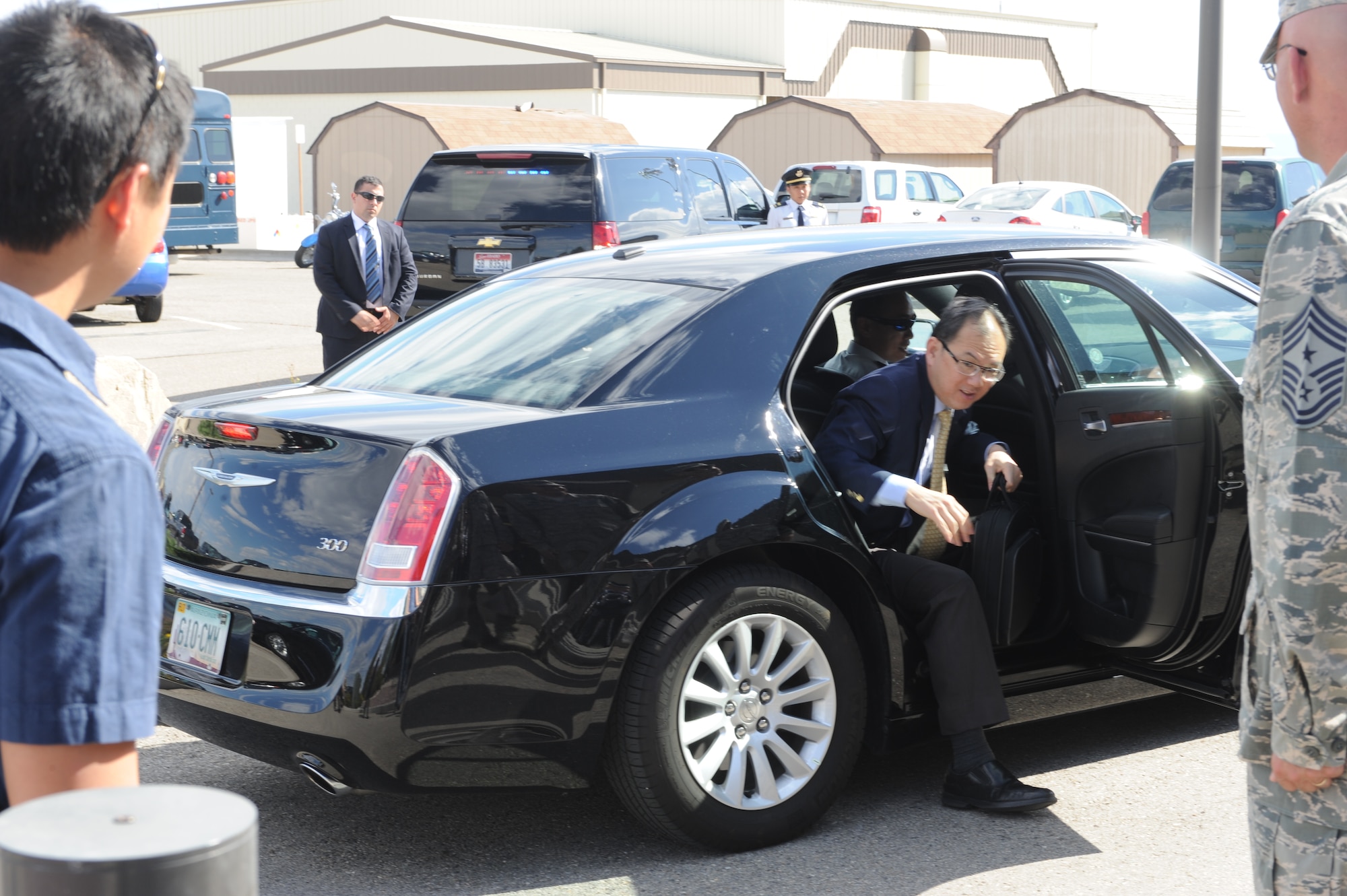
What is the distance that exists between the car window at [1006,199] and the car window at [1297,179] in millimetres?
5207

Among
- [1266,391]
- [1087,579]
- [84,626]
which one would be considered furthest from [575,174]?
[84,626]

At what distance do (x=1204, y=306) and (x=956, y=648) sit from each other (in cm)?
152

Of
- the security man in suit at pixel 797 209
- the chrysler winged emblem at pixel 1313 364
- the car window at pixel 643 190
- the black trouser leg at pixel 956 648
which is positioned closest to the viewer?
the chrysler winged emblem at pixel 1313 364

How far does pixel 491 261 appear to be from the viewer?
1186 centimetres

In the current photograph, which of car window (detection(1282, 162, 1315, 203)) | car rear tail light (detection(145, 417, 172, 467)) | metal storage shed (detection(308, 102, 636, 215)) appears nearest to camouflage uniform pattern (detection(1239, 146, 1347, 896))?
car rear tail light (detection(145, 417, 172, 467))

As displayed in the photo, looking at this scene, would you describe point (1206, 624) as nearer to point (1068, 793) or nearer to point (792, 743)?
point (1068, 793)

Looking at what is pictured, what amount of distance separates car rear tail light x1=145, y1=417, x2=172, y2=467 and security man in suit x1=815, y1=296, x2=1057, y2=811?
1862 mm

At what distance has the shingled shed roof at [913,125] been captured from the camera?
139 ft

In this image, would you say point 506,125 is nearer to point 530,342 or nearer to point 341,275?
point 341,275

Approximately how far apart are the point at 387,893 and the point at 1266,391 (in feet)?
8.24

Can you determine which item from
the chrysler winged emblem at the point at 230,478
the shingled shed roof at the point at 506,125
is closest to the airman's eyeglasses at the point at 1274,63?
the chrysler winged emblem at the point at 230,478

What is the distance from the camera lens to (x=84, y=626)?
125 centimetres

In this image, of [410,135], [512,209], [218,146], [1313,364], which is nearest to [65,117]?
[1313,364]

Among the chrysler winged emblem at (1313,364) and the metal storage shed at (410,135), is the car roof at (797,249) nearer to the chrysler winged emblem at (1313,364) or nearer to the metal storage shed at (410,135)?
the chrysler winged emblem at (1313,364)
